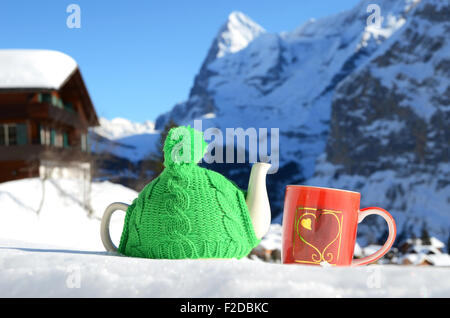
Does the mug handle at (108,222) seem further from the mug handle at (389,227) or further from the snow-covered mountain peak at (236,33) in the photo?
the snow-covered mountain peak at (236,33)

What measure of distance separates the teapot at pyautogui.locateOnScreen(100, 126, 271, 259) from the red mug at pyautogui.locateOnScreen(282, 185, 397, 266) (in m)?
0.13

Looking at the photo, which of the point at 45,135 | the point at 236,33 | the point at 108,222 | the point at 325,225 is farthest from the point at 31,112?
the point at 236,33

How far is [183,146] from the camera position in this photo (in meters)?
1.19

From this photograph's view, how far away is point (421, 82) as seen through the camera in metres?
51.1

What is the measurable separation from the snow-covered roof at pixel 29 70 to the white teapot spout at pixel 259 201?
1270cm

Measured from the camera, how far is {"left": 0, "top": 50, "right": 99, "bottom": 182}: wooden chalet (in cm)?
1252

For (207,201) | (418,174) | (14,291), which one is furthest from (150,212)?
(418,174)

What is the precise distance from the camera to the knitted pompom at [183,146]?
1.19 meters

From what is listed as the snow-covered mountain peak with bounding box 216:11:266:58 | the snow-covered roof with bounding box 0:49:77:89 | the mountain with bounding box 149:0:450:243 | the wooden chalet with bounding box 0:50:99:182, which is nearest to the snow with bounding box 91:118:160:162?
the wooden chalet with bounding box 0:50:99:182

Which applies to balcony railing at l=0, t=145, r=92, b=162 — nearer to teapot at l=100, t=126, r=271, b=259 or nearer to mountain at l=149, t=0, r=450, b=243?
teapot at l=100, t=126, r=271, b=259

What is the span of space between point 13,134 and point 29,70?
2.20 metres

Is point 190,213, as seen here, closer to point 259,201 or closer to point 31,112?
point 259,201

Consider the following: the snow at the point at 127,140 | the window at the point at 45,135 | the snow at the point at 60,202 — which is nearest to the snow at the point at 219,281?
the snow at the point at 60,202
